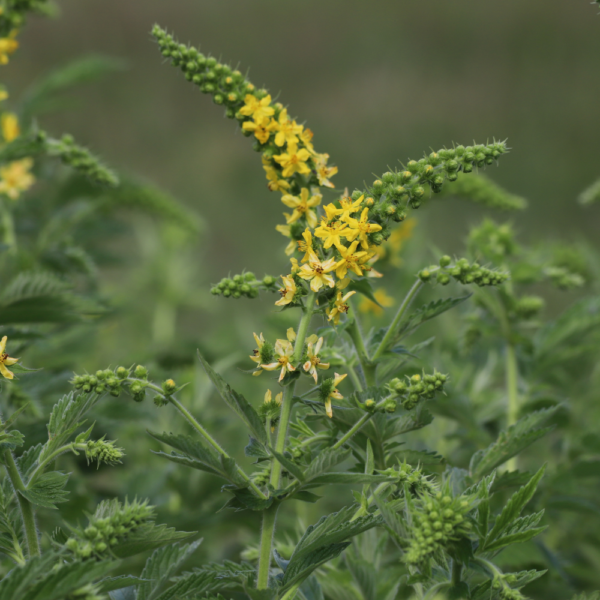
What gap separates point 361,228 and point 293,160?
179mm

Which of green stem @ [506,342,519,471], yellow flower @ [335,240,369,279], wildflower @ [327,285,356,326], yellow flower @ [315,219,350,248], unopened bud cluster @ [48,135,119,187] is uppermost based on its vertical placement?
unopened bud cluster @ [48,135,119,187]

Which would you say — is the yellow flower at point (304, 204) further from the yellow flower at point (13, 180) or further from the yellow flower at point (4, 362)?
the yellow flower at point (13, 180)

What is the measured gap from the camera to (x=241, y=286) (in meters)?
1.06

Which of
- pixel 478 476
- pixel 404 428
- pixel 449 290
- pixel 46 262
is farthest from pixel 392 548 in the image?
pixel 46 262

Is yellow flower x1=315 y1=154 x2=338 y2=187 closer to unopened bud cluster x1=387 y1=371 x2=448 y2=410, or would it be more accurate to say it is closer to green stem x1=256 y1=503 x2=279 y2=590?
unopened bud cluster x1=387 y1=371 x2=448 y2=410

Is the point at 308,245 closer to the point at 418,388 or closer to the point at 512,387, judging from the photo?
the point at 418,388

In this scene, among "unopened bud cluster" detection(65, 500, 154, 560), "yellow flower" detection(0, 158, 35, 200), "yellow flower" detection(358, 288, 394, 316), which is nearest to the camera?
"unopened bud cluster" detection(65, 500, 154, 560)

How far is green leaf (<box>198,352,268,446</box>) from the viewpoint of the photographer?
3.18 feet

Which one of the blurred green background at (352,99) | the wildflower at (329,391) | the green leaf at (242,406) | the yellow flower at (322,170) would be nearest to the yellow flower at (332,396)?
the wildflower at (329,391)

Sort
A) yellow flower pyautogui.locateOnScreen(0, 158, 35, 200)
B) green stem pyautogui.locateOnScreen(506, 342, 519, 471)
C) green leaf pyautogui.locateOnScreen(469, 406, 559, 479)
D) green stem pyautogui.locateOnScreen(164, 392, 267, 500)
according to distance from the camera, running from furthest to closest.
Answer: yellow flower pyautogui.locateOnScreen(0, 158, 35, 200), green stem pyautogui.locateOnScreen(506, 342, 519, 471), green leaf pyautogui.locateOnScreen(469, 406, 559, 479), green stem pyautogui.locateOnScreen(164, 392, 267, 500)

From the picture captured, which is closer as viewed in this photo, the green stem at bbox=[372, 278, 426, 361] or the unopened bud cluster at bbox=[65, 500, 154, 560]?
the unopened bud cluster at bbox=[65, 500, 154, 560]

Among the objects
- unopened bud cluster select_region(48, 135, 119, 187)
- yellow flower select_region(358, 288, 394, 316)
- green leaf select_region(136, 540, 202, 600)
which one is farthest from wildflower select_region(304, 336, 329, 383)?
yellow flower select_region(358, 288, 394, 316)

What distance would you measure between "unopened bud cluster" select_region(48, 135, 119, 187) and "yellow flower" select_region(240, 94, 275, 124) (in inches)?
18.8

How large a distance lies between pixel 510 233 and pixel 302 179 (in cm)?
85
